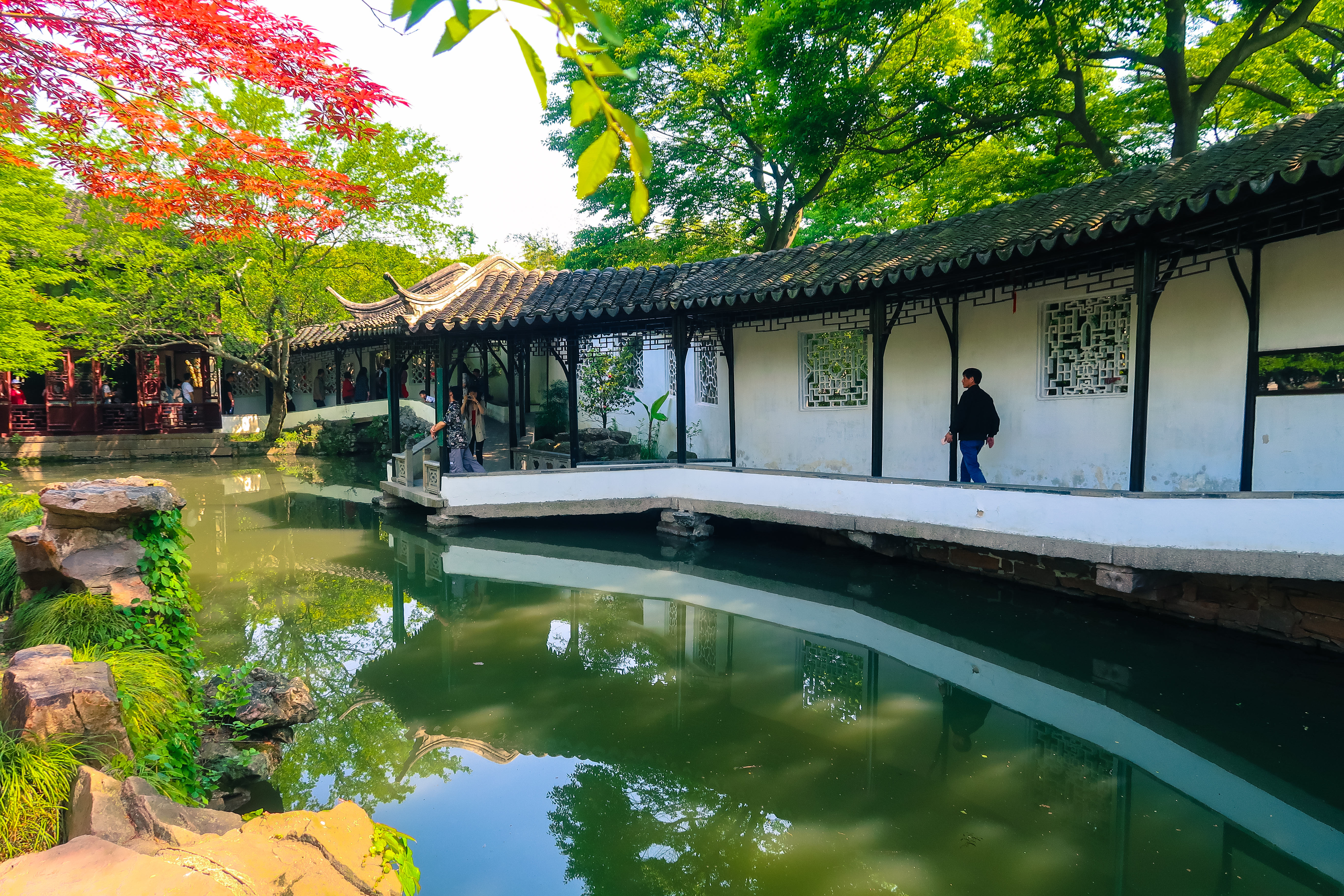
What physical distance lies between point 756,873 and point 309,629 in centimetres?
444

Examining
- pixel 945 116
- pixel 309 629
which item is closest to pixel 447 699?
pixel 309 629

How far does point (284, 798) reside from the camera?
3500 millimetres

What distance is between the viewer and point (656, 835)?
10.5ft

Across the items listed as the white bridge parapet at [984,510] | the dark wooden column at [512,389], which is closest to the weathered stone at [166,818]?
the white bridge parapet at [984,510]

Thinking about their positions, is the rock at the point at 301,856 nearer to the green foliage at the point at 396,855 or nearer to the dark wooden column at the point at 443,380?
the green foliage at the point at 396,855

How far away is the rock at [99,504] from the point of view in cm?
412

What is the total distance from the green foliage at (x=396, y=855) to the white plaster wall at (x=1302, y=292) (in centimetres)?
680

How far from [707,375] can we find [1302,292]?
728cm

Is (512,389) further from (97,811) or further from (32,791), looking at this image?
(97,811)

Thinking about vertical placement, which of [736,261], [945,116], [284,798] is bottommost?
[284,798]

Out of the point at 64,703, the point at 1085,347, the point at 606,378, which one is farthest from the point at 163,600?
the point at 606,378

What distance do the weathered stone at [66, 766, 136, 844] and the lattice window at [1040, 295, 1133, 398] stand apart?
7.57 metres

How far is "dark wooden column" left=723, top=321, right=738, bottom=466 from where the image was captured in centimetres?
1024

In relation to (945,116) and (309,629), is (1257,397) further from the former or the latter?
(309,629)
